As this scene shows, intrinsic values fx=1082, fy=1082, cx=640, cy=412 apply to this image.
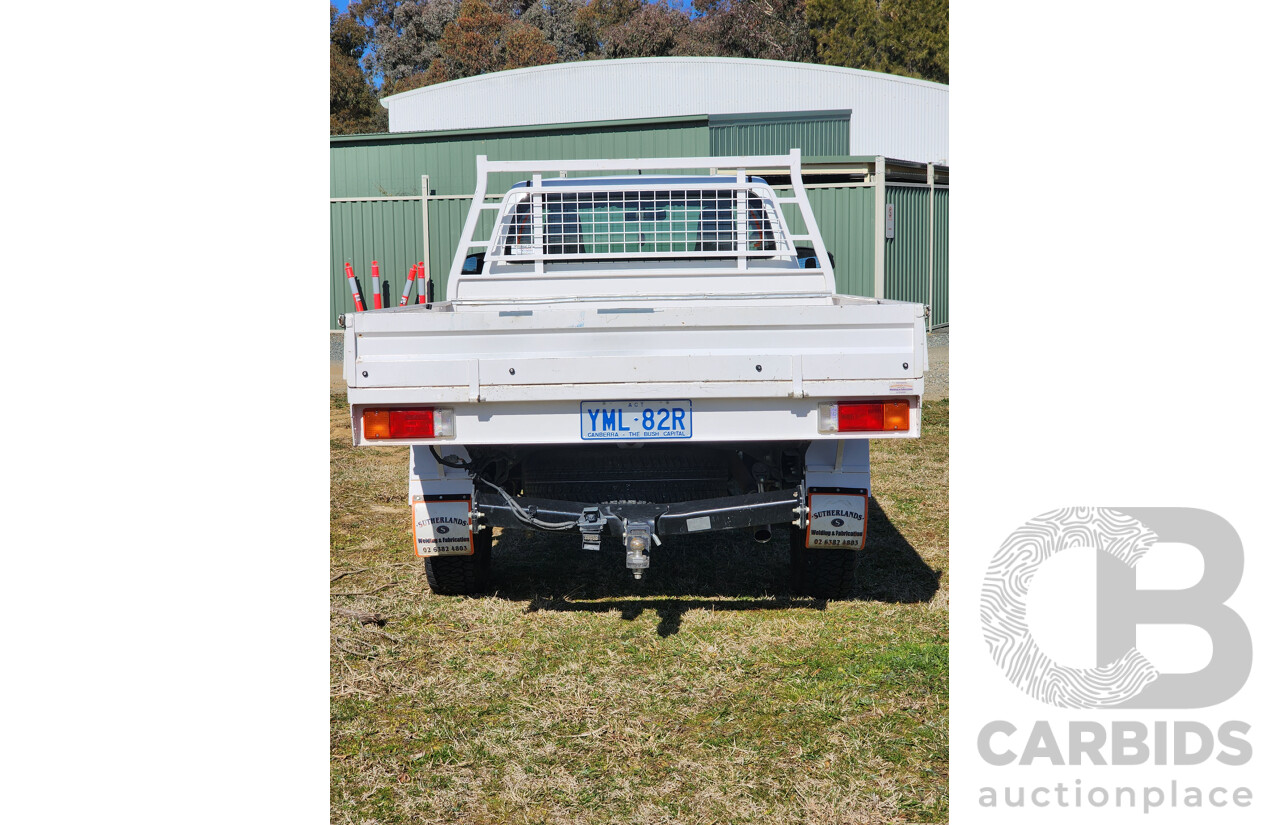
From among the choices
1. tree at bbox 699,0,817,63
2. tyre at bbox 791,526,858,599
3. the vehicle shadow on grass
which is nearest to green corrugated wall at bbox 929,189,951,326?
the vehicle shadow on grass

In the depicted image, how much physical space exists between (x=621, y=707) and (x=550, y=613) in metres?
1.14

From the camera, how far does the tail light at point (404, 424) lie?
447 centimetres

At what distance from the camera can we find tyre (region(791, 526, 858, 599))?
5.16 m

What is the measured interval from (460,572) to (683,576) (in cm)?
117

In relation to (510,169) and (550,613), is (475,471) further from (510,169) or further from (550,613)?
(510,169)

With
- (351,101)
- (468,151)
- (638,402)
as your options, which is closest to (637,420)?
(638,402)

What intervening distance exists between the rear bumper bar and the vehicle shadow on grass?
20.4 inches

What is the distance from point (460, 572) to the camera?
5.34 m

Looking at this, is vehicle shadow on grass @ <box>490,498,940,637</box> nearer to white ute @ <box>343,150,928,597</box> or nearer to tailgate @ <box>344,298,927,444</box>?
white ute @ <box>343,150,928,597</box>

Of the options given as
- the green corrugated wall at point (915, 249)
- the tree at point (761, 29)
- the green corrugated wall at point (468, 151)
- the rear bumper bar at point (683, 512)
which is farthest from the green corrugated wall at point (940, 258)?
the tree at point (761, 29)

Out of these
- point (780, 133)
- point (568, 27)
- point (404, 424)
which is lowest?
point (404, 424)

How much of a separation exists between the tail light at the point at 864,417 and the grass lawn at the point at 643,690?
3.17 ft

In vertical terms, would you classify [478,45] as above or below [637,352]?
above

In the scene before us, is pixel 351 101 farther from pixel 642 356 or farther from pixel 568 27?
pixel 642 356
